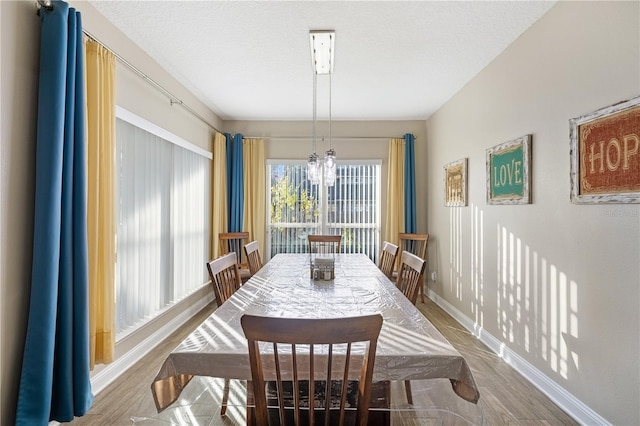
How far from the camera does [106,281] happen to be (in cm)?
221

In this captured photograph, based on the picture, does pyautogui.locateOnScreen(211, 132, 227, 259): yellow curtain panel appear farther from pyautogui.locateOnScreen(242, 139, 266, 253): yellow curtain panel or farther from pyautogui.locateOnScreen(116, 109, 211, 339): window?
pyautogui.locateOnScreen(242, 139, 266, 253): yellow curtain panel

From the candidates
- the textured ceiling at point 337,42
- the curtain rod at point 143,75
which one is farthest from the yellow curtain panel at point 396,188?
the curtain rod at point 143,75

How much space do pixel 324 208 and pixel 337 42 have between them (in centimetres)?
283

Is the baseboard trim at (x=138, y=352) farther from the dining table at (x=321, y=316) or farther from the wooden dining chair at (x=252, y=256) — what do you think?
the dining table at (x=321, y=316)

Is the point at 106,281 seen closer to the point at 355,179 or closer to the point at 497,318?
the point at 497,318

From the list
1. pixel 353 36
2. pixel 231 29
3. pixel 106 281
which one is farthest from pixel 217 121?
pixel 106 281

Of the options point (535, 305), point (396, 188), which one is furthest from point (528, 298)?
point (396, 188)

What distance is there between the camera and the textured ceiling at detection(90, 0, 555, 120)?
2283 mm

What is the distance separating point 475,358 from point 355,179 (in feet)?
9.99

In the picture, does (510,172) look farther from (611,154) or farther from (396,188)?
(396,188)

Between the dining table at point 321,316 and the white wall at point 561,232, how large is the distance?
1.09 meters

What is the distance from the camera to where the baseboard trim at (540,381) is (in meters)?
1.98

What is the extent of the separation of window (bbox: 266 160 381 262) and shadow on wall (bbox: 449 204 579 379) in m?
1.91

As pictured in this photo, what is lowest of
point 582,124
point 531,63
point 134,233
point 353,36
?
point 134,233
